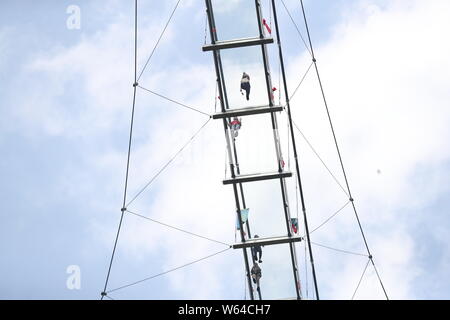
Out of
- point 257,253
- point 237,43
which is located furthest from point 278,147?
point 257,253

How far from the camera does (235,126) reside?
23781 millimetres

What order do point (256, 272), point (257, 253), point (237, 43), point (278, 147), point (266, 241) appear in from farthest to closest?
point (257, 253) < point (256, 272) < point (266, 241) < point (278, 147) < point (237, 43)

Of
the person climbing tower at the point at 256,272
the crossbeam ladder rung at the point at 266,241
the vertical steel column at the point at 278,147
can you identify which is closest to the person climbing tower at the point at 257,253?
the person climbing tower at the point at 256,272

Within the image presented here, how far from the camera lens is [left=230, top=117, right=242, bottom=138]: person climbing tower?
23.8m

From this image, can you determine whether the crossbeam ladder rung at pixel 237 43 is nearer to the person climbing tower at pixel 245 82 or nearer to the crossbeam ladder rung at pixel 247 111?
the person climbing tower at pixel 245 82

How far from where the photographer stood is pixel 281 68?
907 inches

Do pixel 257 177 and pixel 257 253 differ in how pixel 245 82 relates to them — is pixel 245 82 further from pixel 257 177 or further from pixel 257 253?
pixel 257 253
